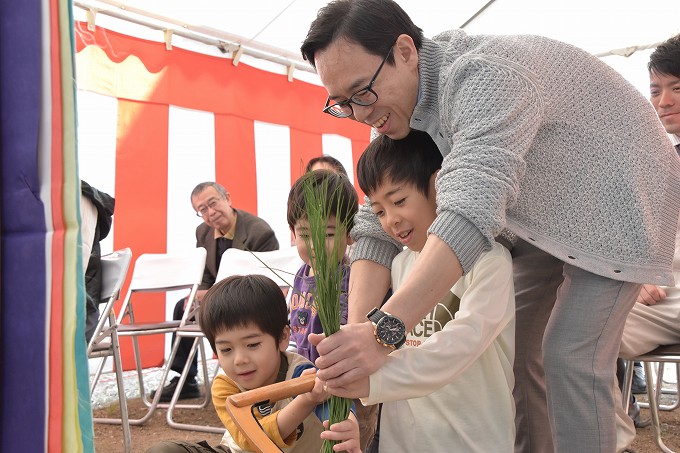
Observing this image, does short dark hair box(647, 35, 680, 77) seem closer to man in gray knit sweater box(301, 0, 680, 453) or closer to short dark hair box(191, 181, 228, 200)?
man in gray knit sweater box(301, 0, 680, 453)

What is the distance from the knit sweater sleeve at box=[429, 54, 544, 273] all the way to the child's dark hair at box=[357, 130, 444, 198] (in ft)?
0.45

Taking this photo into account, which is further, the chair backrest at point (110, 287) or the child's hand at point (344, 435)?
the chair backrest at point (110, 287)

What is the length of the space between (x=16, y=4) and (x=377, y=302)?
0.95 meters

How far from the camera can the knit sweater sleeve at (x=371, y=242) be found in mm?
1430

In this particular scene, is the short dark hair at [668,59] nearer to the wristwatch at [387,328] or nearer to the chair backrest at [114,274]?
the wristwatch at [387,328]

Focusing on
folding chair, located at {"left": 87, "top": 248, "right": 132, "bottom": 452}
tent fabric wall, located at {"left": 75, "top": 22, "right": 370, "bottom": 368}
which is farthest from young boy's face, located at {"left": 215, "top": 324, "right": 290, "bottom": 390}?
tent fabric wall, located at {"left": 75, "top": 22, "right": 370, "bottom": 368}

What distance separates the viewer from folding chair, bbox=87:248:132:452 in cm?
256

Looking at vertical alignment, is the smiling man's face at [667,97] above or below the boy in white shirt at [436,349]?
above

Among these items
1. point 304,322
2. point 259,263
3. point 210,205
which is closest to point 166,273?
point 210,205

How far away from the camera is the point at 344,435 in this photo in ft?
3.07

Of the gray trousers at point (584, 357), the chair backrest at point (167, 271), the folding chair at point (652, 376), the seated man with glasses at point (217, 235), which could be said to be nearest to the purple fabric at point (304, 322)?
the gray trousers at point (584, 357)

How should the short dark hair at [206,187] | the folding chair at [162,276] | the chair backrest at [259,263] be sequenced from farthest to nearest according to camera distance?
the short dark hair at [206,187], the folding chair at [162,276], the chair backrest at [259,263]

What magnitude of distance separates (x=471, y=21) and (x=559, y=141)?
152 inches

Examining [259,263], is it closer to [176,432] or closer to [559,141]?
[176,432]
